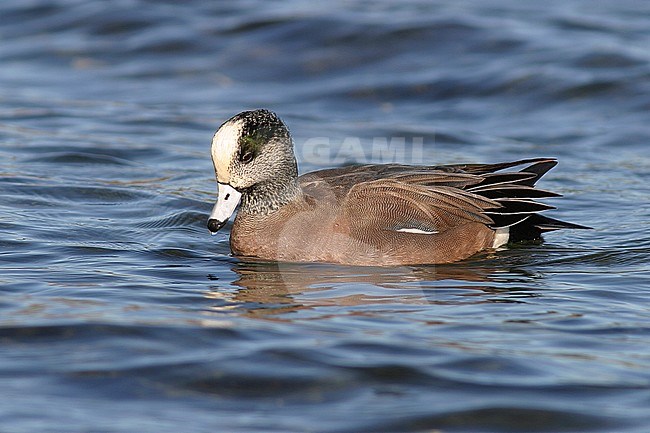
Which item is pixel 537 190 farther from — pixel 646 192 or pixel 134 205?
pixel 134 205

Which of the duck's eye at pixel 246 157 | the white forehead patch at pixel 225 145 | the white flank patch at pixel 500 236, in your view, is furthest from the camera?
the white flank patch at pixel 500 236

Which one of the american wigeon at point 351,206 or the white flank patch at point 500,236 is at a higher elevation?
the american wigeon at point 351,206

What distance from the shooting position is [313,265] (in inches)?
285

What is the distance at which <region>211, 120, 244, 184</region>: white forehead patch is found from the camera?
7.20m

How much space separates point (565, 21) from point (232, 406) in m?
10.6

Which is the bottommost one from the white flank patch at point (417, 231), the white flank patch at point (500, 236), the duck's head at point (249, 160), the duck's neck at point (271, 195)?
the white flank patch at point (500, 236)

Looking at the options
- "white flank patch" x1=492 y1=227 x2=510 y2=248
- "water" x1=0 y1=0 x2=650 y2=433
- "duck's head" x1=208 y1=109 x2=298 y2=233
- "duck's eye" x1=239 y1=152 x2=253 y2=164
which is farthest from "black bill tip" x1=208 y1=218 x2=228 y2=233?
"white flank patch" x1=492 y1=227 x2=510 y2=248

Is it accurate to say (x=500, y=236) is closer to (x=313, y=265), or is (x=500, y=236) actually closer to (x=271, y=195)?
(x=313, y=265)

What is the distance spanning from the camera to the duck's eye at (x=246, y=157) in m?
7.36

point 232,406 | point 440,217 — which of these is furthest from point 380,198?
point 232,406

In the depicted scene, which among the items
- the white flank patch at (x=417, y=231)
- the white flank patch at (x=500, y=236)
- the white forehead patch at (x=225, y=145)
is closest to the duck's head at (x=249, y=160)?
the white forehead patch at (x=225, y=145)

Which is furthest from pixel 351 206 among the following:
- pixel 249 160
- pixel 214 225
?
pixel 214 225

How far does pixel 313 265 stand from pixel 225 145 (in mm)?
889

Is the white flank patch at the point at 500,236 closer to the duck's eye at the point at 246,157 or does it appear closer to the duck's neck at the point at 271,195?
the duck's neck at the point at 271,195
